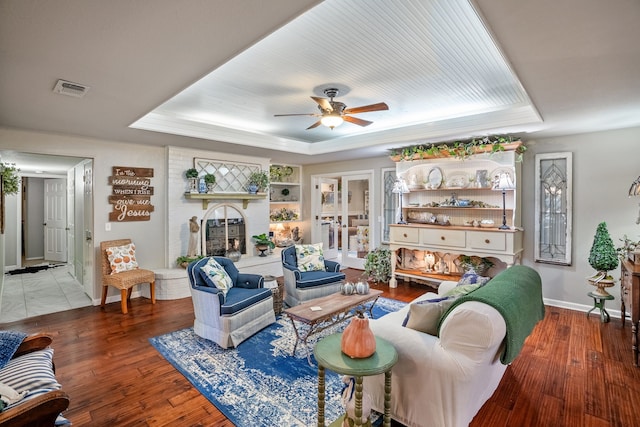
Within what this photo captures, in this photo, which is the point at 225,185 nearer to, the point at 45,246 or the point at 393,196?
the point at 393,196

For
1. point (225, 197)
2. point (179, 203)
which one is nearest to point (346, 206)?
point (225, 197)

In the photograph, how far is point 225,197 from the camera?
5676mm

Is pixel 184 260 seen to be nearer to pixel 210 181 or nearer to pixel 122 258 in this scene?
pixel 122 258

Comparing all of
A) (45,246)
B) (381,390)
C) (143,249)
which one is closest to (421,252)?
(381,390)

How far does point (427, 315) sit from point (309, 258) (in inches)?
100

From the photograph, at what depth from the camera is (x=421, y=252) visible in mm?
5512

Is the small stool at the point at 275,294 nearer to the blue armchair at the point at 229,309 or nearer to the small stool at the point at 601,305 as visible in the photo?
the blue armchair at the point at 229,309

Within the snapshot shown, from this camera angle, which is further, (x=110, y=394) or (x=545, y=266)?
(x=545, y=266)

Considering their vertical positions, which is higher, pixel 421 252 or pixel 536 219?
pixel 536 219

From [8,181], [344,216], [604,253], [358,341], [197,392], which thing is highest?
[8,181]

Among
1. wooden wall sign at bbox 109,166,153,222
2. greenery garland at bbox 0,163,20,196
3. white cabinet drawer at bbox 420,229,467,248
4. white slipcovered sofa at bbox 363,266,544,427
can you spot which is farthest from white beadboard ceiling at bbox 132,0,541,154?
greenery garland at bbox 0,163,20,196

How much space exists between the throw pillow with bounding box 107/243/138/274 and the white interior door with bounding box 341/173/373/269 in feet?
13.4

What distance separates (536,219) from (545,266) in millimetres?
694

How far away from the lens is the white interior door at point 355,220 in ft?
22.3
